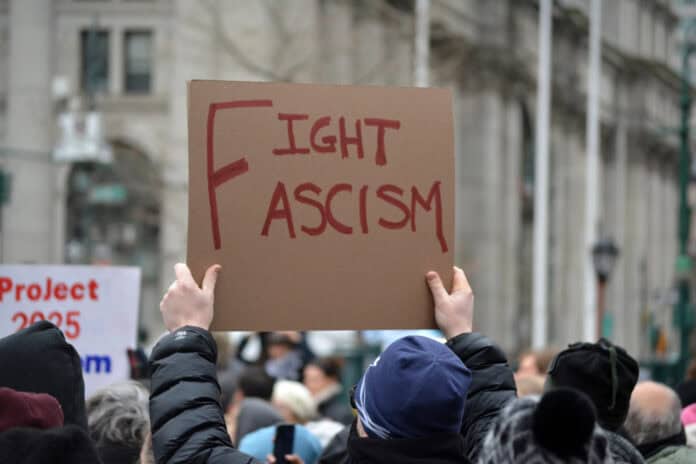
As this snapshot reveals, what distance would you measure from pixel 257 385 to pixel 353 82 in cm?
1613

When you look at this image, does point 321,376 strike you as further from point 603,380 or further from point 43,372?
point 43,372

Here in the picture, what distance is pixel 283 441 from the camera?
6.64 meters

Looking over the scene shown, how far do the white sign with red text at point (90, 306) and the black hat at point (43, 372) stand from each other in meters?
1.98

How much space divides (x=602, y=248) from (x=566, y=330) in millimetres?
28131

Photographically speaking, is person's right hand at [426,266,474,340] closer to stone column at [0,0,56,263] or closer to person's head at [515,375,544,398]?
person's head at [515,375,544,398]

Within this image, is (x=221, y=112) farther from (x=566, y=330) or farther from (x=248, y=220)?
(x=566, y=330)

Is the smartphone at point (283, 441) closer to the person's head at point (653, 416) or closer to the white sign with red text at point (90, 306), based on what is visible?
the white sign with red text at point (90, 306)

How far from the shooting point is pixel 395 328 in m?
4.57

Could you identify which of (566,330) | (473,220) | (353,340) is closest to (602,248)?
(353,340)

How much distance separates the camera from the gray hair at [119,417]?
5.29 meters

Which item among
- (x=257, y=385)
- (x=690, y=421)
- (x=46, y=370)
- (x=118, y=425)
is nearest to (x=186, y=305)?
(x=46, y=370)

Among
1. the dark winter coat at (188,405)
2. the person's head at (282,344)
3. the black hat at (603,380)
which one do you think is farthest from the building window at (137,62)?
the dark winter coat at (188,405)

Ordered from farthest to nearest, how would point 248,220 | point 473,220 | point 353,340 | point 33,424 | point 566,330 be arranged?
point 566,330 → point 473,220 → point 353,340 → point 248,220 → point 33,424

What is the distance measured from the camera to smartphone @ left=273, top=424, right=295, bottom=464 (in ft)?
21.3
